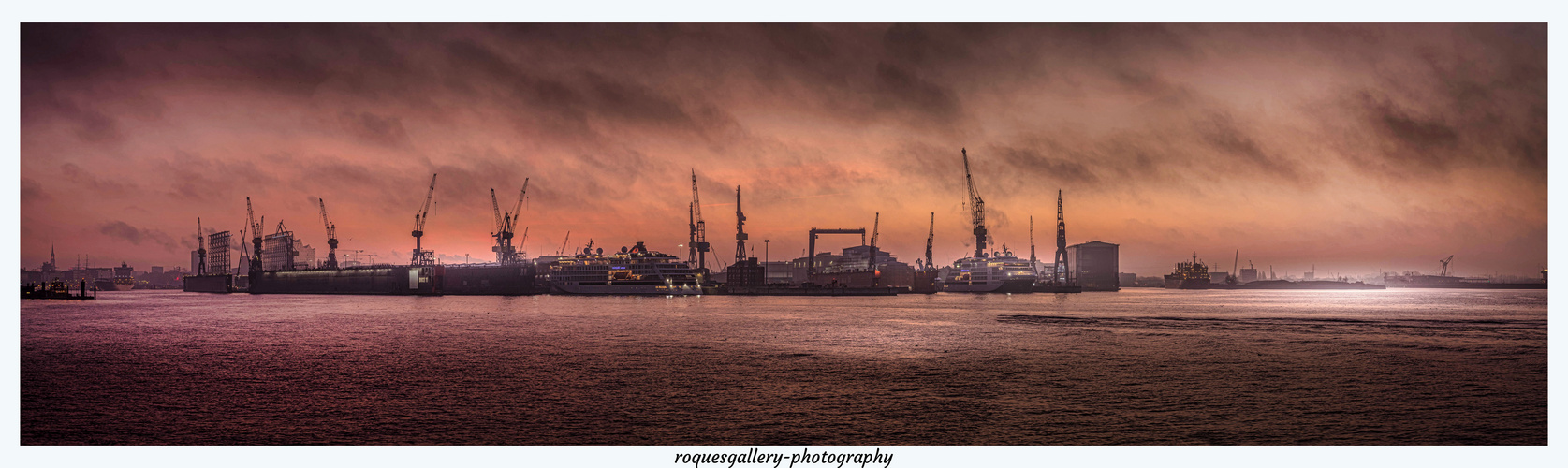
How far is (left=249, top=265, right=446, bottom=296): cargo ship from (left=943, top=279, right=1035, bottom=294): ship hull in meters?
111

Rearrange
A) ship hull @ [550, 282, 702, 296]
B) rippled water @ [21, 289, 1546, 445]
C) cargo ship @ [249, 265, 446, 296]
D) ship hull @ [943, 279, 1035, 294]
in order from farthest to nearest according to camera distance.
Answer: ship hull @ [943, 279, 1035, 294] → cargo ship @ [249, 265, 446, 296] → ship hull @ [550, 282, 702, 296] → rippled water @ [21, 289, 1546, 445]

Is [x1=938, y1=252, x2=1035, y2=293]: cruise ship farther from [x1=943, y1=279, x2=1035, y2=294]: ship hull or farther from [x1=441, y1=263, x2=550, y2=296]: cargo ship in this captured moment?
[x1=441, y1=263, x2=550, y2=296]: cargo ship

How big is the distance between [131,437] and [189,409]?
10.7 ft

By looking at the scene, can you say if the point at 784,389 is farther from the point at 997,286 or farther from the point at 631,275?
the point at 997,286

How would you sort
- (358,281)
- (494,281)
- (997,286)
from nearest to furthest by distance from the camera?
(494,281), (358,281), (997,286)

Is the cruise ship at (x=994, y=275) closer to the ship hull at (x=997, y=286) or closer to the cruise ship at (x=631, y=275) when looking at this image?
the ship hull at (x=997, y=286)

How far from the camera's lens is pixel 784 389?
24.4 m

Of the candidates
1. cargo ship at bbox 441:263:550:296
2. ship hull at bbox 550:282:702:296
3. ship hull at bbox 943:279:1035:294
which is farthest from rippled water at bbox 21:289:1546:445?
ship hull at bbox 943:279:1035:294

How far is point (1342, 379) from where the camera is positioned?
26766 millimetres

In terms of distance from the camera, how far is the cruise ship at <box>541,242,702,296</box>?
148125 mm

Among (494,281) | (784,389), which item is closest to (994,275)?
(494,281)

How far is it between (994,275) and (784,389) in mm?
167017

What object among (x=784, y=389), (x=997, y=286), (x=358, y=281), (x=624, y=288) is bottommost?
(x=997, y=286)

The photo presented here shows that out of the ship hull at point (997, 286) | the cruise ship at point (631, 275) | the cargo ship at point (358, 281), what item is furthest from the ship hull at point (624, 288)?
the ship hull at point (997, 286)
